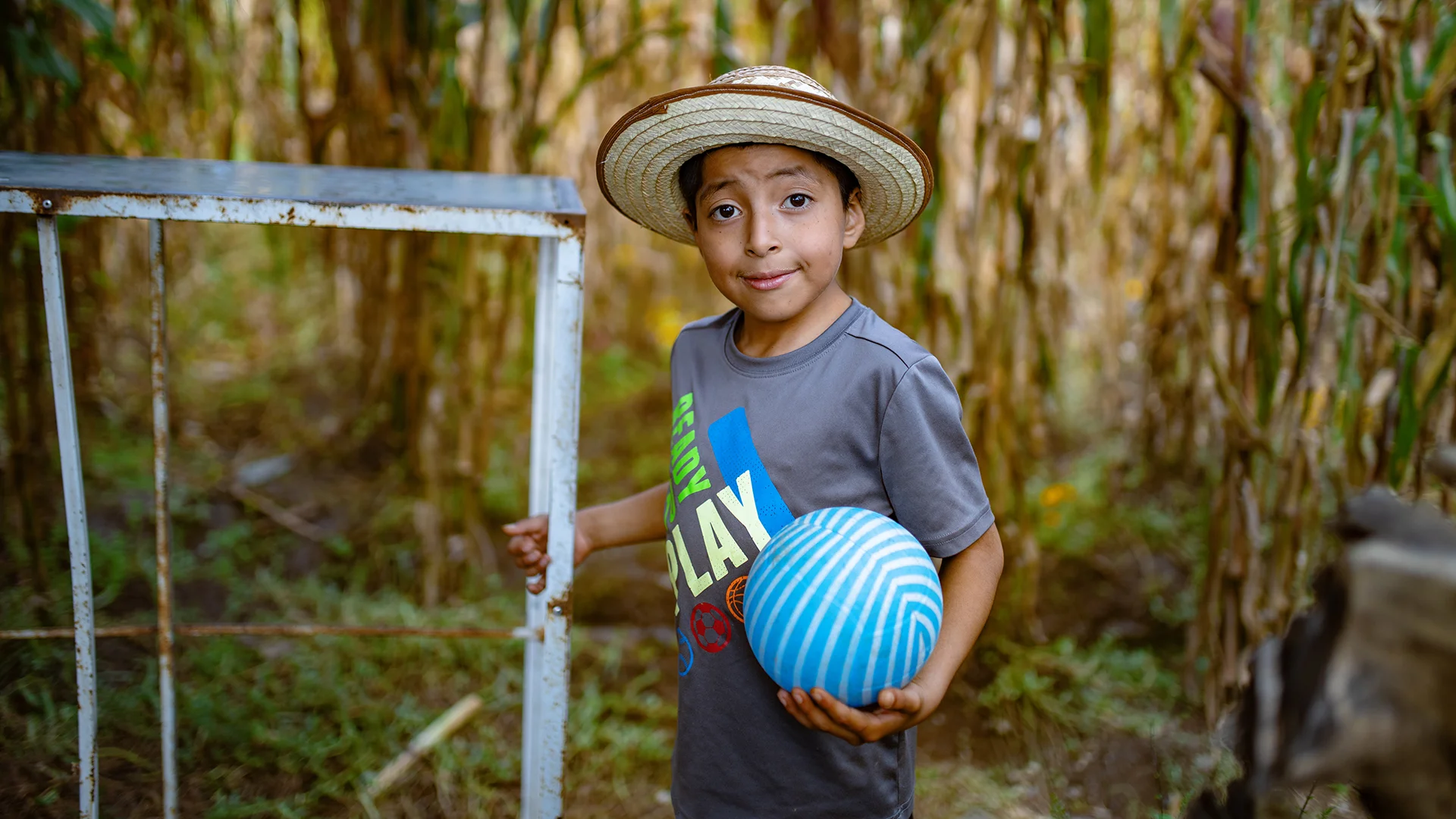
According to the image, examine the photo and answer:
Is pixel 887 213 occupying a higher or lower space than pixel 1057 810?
higher

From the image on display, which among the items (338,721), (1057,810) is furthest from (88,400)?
(1057,810)

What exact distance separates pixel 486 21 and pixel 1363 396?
6.59ft

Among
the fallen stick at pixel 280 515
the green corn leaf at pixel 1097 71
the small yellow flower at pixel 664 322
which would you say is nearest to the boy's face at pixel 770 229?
the green corn leaf at pixel 1097 71

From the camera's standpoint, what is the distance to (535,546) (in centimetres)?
139

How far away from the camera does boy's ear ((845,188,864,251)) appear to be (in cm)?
125

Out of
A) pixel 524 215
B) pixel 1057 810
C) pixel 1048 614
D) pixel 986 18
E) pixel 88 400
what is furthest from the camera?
pixel 88 400

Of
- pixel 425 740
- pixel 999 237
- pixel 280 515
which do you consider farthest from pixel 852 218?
pixel 280 515

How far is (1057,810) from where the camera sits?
5.08 ft

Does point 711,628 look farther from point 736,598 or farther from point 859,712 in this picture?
point 859,712

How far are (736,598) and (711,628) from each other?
0.18ft

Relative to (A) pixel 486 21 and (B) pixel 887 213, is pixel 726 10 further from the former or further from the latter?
(B) pixel 887 213

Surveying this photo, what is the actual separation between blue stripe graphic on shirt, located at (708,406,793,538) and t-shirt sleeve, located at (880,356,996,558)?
0.13 meters

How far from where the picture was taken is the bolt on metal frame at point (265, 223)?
4.00 ft

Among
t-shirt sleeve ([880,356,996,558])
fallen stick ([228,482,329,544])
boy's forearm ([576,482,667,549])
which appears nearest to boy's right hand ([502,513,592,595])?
boy's forearm ([576,482,667,549])
